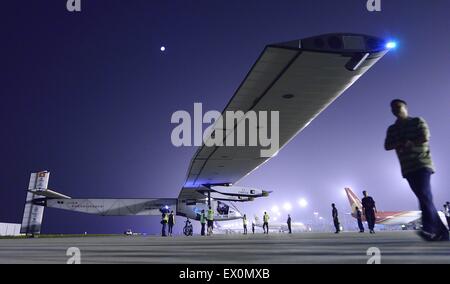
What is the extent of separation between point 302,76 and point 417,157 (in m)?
6.98

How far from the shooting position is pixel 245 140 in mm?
17125

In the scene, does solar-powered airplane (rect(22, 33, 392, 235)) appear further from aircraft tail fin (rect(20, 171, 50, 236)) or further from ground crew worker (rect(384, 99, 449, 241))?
aircraft tail fin (rect(20, 171, 50, 236))

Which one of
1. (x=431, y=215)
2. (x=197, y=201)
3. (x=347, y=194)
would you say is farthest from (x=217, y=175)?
(x=347, y=194)

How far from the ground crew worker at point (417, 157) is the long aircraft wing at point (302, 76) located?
4.51 metres

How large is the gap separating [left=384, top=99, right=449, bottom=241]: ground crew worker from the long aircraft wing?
4.51m

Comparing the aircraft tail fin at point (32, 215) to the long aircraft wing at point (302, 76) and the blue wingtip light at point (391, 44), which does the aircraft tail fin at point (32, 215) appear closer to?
the long aircraft wing at point (302, 76)

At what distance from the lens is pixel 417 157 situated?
365cm

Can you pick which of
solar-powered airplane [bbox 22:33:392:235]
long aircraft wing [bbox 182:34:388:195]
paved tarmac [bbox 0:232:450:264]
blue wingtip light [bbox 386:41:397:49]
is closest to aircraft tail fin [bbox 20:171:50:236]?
solar-powered airplane [bbox 22:33:392:235]

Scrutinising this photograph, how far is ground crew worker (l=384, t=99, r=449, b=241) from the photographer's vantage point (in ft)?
11.8

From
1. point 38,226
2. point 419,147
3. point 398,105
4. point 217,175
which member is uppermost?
A: point 217,175

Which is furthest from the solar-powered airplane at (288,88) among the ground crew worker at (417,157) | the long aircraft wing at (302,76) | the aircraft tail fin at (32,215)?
the aircraft tail fin at (32,215)

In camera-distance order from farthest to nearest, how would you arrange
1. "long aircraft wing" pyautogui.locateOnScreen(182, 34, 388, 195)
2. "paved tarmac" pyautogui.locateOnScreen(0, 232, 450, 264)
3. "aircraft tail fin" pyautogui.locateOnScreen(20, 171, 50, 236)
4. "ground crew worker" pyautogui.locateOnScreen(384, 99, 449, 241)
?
"aircraft tail fin" pyautogui.locateOnScreen(20, 171, 50, 236) < "long aircraft wing" pyautogui.locateOnScreen(182, 34, 388, 195) < "ground crew worker" pyautogui.locateOnScreen(384, 99, 449, 241) < "paved tarmac" pyautogui.locateOnScreen(0, 232, 450, 264)

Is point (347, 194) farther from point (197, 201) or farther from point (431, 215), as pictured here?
point (431, 215)
